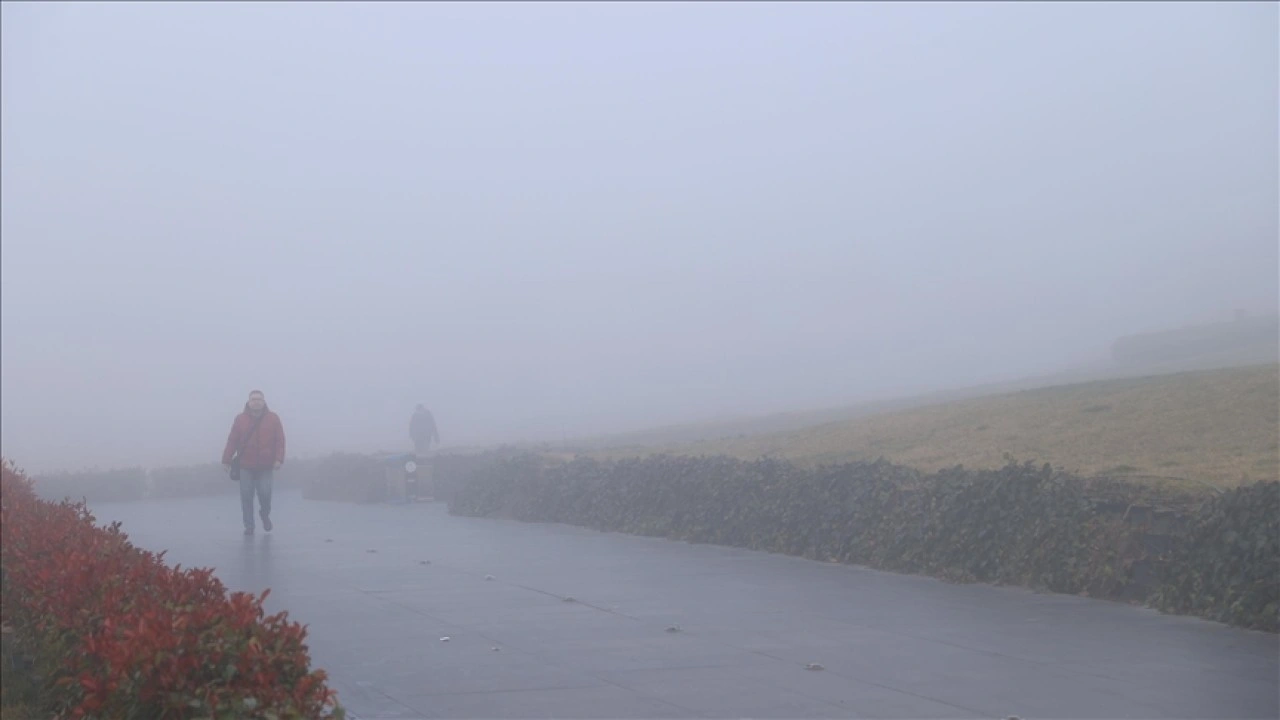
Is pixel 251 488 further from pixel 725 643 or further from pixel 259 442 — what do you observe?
pixel 725 643

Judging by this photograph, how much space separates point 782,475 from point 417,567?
411 centimetres

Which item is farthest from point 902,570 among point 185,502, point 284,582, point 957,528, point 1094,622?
point 185,502

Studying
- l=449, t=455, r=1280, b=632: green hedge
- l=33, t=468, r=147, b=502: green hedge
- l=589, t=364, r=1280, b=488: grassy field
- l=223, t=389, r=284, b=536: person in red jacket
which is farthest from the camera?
l=33, t=468, r=147, b=502: green hedge

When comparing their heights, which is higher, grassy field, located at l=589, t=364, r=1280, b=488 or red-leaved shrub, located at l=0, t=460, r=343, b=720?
grassy field, located at l=589, t=364, r=1280, b=488

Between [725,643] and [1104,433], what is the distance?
688cm

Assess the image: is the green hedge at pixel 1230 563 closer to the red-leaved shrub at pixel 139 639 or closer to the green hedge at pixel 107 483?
the red-leaved shrub at pixel 139 639

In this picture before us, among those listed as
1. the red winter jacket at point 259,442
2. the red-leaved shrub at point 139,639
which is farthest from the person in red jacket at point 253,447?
the red-leaved shrub at point 139,639

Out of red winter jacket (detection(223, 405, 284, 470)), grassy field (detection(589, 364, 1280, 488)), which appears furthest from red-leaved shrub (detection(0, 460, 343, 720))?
red winter jacket (detection(223, 405, 284, 470))

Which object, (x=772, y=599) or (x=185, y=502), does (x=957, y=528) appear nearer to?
(x=772, y=599)

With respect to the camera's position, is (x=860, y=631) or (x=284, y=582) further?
(x=284, y=582)

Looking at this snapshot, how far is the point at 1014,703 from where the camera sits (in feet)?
22.7

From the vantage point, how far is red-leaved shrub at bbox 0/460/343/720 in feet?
14.0

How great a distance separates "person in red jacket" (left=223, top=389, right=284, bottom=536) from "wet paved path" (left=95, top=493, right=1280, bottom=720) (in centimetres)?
276

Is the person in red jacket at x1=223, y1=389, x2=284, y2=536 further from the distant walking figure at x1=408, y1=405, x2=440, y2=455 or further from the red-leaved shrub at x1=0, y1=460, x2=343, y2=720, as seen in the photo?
the distant walking figure at x1=408, y1=405, x2=440, y2=455
